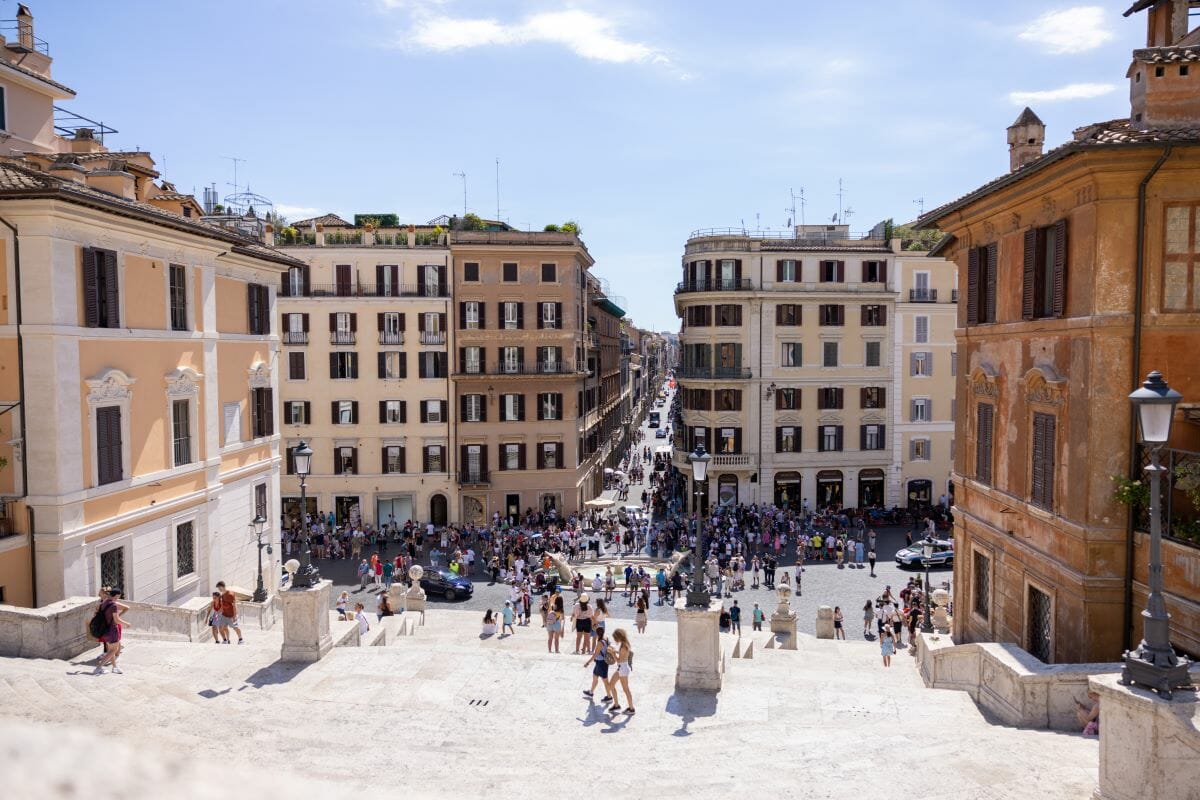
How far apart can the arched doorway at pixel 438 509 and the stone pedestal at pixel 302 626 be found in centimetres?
2936

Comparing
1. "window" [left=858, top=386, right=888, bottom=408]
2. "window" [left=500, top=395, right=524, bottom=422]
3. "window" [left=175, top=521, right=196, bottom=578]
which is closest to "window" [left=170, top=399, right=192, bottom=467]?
"window" [left=175, top=521, right=196, bottom=578]

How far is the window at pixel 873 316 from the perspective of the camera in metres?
46.8

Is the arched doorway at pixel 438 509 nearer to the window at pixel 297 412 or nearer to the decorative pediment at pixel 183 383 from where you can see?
the window at pixel 297 412

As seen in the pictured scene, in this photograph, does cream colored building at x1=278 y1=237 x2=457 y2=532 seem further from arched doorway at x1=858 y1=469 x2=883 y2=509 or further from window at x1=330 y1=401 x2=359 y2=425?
arched doorway at x1=858 y1=469 x2=883 y2=509

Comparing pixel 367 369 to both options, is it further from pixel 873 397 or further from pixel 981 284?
pixel 981 284

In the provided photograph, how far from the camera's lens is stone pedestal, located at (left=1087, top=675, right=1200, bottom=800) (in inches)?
309

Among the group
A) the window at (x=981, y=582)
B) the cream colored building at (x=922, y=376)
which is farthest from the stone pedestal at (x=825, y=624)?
the cream colored building at (x=922, y=376)

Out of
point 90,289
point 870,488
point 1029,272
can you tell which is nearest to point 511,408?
point 870,488

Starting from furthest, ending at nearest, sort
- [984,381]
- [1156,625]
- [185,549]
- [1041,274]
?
[185,549] → [984,381] → [1041,274] → [1156,625]

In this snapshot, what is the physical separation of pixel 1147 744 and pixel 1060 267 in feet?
28.4

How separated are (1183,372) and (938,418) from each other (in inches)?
1406

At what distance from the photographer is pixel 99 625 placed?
13523mm

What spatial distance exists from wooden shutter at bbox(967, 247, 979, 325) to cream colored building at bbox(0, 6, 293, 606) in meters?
18.2

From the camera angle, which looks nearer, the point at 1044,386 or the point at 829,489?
the point at 1044,386
